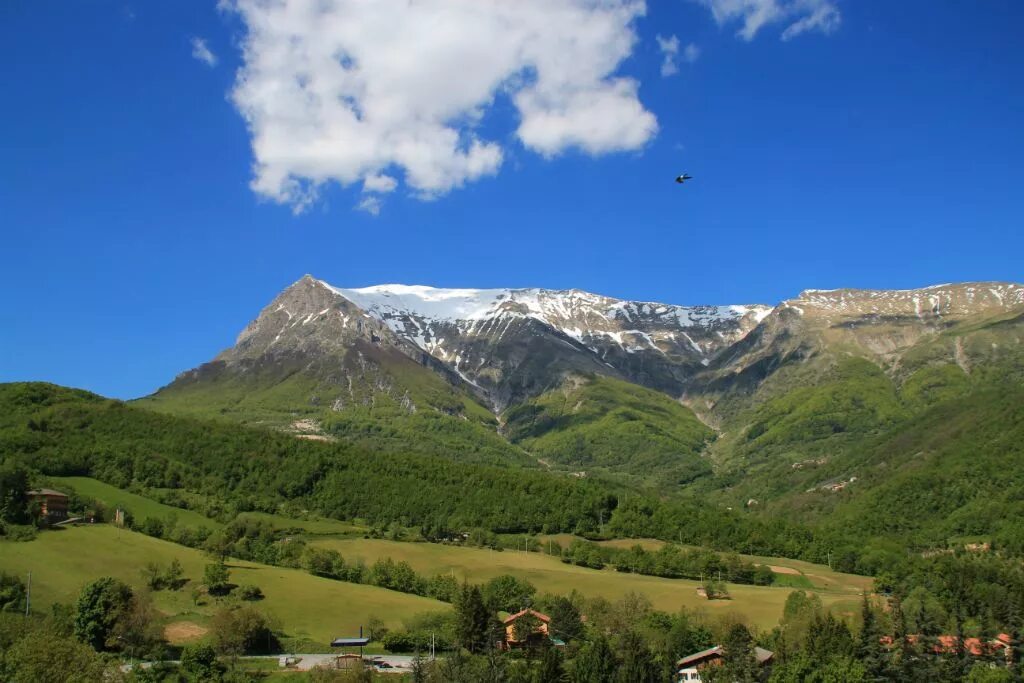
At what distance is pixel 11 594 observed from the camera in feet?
354

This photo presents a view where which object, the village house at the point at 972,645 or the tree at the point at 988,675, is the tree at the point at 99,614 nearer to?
the village house at the point at 972,645

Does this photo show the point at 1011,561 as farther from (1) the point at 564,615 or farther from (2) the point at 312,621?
(2) the point at 312,621

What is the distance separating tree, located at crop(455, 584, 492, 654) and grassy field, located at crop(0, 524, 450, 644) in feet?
45.6

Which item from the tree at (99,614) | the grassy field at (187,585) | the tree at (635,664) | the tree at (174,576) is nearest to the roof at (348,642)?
the grassy field at (187,585)

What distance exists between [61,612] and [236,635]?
804 inches

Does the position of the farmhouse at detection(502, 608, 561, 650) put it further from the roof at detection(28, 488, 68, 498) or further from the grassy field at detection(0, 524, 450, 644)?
the roof at detection(28, 488, 68, 498)

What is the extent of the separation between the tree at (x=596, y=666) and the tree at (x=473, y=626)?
1614 centimetres

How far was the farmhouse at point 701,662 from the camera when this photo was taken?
109m

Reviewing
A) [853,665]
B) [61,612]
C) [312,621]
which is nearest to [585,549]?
[312,621]

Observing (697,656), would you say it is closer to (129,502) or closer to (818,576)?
(818,576)

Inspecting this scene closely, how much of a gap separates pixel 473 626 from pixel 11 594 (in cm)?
5216

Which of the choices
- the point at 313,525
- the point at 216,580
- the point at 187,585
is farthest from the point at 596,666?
the point at 313,525

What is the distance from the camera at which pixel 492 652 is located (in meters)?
99.4

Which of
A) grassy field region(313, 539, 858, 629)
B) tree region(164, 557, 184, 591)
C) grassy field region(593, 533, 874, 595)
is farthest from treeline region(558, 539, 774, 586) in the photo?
tree region(164, 557, 184, 591)
